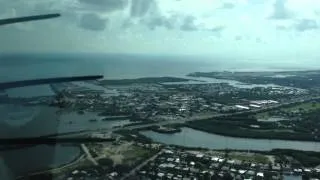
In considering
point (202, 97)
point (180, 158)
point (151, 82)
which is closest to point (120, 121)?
point (180, 158)

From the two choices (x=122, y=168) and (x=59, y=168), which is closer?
(x=59, y=168)

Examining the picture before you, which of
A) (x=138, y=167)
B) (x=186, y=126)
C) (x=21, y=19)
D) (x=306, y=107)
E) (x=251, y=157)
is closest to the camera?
(x=21, y=19)

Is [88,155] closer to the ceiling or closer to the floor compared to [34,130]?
closer to the floor

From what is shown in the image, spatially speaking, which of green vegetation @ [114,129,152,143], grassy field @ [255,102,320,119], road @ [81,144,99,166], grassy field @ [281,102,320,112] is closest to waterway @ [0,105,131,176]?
road @ [81,144,99,166]

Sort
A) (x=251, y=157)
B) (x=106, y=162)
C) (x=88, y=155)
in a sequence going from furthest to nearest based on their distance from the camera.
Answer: (x=251, y=157) → (x=88, y=155) → (x=106, y=162)

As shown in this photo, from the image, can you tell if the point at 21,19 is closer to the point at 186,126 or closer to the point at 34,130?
the point at 34,130

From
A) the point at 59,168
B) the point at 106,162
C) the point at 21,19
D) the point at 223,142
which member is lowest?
the point at 223,142

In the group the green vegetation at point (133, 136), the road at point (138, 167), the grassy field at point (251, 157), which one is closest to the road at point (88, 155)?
the road at point (138, 167)

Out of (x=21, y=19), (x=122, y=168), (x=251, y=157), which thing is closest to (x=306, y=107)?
(x=251, y=157)

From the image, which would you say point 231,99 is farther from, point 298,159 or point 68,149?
point 68,149
